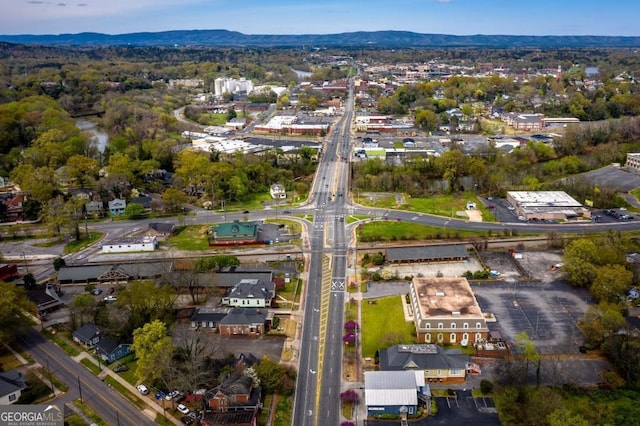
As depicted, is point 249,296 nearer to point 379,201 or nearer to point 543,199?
point 379,201

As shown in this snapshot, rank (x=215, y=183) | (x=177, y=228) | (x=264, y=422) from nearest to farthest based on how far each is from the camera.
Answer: (x=264, y=422), (x=177, y=228), (x=215, y=183)

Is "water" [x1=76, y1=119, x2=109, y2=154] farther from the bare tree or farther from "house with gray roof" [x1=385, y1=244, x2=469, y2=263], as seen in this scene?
the bare tree

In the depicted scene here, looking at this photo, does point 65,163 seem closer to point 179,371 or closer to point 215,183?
point 215,183

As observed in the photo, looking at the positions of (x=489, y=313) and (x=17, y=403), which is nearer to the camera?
(x=17, y=403)

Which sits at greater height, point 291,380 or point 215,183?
point 215,183

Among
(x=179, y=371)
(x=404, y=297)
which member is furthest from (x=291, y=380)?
(x=404, y=297)

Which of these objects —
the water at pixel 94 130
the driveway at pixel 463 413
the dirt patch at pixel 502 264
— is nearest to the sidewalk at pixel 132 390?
the driveway at pixel 463 413
